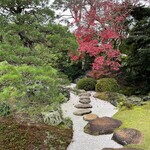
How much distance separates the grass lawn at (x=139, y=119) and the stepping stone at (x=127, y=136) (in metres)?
0.14

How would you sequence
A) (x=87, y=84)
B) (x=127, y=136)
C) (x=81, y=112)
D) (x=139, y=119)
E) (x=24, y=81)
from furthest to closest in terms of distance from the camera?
(x=87, y=84) < (x=81, y=112) < (x=139, y=119) < (x=127, y=136) < (x=24, y=81)

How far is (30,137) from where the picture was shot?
5.38 metres

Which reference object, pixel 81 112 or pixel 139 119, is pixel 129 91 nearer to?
pixel 81 112

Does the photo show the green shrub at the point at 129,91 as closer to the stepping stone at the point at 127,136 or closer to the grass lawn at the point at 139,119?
the grass lawn at the point at 139,119

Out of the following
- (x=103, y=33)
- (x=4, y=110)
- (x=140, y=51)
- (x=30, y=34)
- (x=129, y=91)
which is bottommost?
(x=129, y=91)

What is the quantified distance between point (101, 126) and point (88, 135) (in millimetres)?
434

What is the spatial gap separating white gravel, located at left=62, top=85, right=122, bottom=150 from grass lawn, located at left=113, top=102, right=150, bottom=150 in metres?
0.44

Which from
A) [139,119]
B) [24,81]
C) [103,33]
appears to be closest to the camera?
[24,81]

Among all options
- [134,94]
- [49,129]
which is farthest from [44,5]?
[134,94]

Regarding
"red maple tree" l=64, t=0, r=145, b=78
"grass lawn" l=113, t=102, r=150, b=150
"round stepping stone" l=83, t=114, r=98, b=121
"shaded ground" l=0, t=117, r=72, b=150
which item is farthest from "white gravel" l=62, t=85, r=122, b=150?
"red maple tree" l=64, t=0, r=145, b=78

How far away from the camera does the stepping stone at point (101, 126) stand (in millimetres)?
6320

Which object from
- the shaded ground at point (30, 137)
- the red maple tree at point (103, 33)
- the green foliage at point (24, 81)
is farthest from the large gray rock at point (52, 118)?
the red maple tree at point (103, 33)

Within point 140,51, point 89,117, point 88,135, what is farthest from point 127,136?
point 140,51

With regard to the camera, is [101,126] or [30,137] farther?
[101,126]
